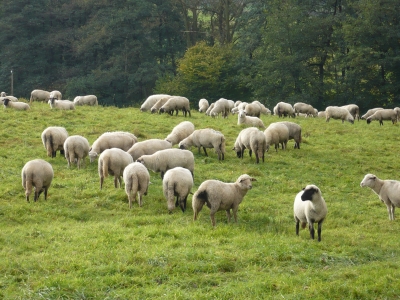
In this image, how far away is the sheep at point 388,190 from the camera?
15.5m

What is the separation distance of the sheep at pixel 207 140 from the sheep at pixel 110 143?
2081 mm

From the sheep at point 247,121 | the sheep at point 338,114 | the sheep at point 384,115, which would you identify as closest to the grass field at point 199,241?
the sheep at point 247,121

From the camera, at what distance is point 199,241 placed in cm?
1250

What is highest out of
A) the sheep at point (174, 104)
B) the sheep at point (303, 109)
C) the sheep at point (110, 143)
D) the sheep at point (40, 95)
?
the sheep at point (40, 95)

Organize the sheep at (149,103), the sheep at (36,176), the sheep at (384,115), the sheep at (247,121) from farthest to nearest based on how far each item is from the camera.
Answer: the sheep at (149,103)
the sheep at (384,115)
the sheep at (247,121)
the sheep at (36,176)

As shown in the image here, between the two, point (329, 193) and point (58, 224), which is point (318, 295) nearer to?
point (58, 224)

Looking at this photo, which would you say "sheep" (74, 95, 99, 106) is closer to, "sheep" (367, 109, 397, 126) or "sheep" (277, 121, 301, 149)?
"sheep" (367, 109, 397, 126)

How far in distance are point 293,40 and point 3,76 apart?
2883cm

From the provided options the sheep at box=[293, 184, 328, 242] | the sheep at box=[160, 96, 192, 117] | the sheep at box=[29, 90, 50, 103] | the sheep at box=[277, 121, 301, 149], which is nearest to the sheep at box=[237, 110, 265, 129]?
the sheep at box=[277, 121, 301, 149]

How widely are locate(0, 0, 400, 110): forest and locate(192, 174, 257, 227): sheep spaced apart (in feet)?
107

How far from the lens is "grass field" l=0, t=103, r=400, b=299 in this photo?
10.1 m

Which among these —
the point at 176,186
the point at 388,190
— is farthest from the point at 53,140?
the point at 388,190

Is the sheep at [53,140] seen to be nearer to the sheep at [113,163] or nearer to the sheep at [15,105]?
the sheep at [113,163]

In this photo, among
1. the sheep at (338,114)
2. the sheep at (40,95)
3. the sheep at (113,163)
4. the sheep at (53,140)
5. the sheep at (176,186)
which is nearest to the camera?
the sheep at (176,186)
